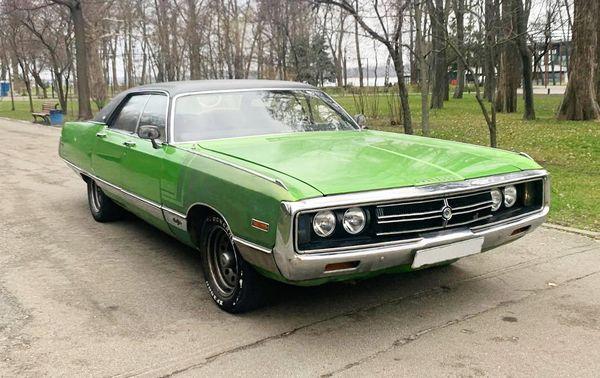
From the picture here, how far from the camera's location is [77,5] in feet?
69.4

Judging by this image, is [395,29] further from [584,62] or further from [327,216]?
[327,216]

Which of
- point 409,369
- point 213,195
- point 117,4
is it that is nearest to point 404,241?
point 409,369

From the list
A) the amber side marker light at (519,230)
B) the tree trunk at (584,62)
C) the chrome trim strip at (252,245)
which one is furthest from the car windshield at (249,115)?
the tree trunk at (584,62)

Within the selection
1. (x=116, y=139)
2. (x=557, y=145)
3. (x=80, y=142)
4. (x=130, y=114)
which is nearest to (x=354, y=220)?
(x=116, y=139)

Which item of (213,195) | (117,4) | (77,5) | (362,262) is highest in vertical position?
(117,4)

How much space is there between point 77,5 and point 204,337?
20.5 m

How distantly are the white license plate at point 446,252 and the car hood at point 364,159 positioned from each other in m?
0.39

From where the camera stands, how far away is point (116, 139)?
5.58 m

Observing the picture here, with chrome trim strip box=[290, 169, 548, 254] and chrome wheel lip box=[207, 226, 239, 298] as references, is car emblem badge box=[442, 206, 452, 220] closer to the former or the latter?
chrome trim strip box=[290, 169, 548, 254]

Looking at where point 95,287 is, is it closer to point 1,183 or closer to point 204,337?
point 204,337

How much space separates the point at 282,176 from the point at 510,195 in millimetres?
1579

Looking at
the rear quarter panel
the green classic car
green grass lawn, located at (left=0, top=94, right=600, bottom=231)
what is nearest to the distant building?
green grass lawn, located at (left=0, top=94, right=600, bottom=231)

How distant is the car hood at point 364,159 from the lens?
342cm

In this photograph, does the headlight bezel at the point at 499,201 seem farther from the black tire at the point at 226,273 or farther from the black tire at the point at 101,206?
the black tire at the point at 101,206
